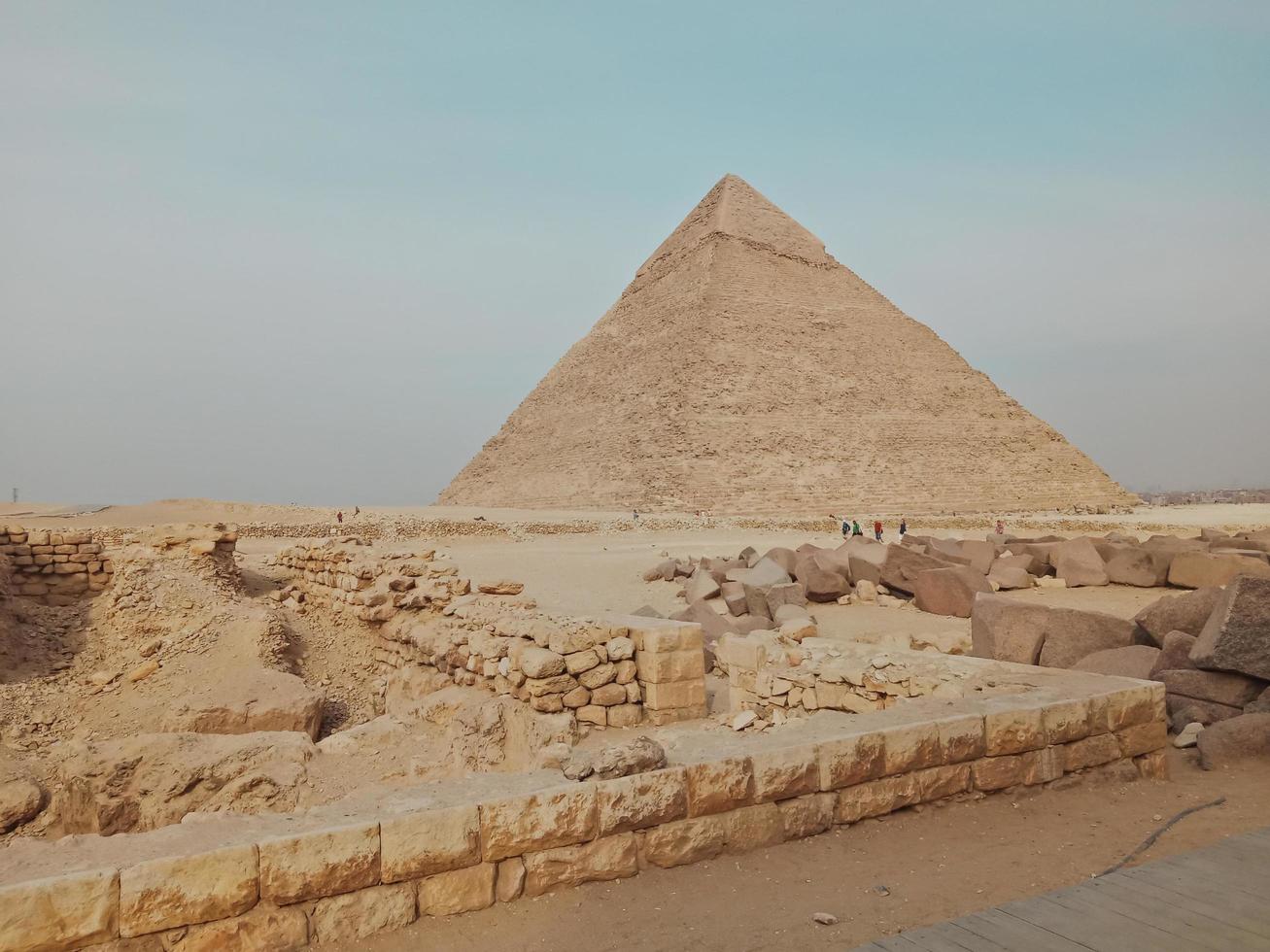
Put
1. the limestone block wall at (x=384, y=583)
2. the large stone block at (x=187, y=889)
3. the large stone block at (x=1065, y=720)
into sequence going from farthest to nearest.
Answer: the limestone block wall at (x=384, y=583), the large stone block at (x=1065, y=720), the large stone block at (x=187, y=889)

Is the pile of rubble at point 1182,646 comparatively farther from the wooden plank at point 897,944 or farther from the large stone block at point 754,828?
the wooden plank at point 897,944

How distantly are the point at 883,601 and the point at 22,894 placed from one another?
8.53 meters

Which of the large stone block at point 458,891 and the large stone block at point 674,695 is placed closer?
the large stone block at point 458,891

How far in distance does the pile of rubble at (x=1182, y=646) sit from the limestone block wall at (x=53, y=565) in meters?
7.14

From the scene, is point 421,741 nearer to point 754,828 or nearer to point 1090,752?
point 754,828

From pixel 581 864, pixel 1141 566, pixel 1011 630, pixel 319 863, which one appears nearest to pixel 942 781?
pixel 581 864

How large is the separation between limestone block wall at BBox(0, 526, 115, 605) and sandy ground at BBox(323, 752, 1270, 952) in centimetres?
676

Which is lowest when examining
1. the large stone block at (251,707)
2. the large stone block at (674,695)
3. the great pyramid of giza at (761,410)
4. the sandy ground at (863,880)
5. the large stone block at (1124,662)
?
the large stone block at (251,707)

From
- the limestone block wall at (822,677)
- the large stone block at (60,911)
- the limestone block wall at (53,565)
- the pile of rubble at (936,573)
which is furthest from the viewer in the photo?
the pile of rubble at (936,573)

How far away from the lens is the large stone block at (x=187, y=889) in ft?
6.64

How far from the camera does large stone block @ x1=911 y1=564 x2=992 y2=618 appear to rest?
8680 mm

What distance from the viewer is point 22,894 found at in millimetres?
1940

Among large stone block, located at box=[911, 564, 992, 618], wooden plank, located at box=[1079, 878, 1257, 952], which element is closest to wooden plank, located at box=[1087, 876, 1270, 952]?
wooden plank, located at box=[1079, 878, 1257, 952]

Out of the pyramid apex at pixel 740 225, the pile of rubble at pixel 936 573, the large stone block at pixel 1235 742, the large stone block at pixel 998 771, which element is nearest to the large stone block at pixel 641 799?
the large stone block at pixel 998 771
